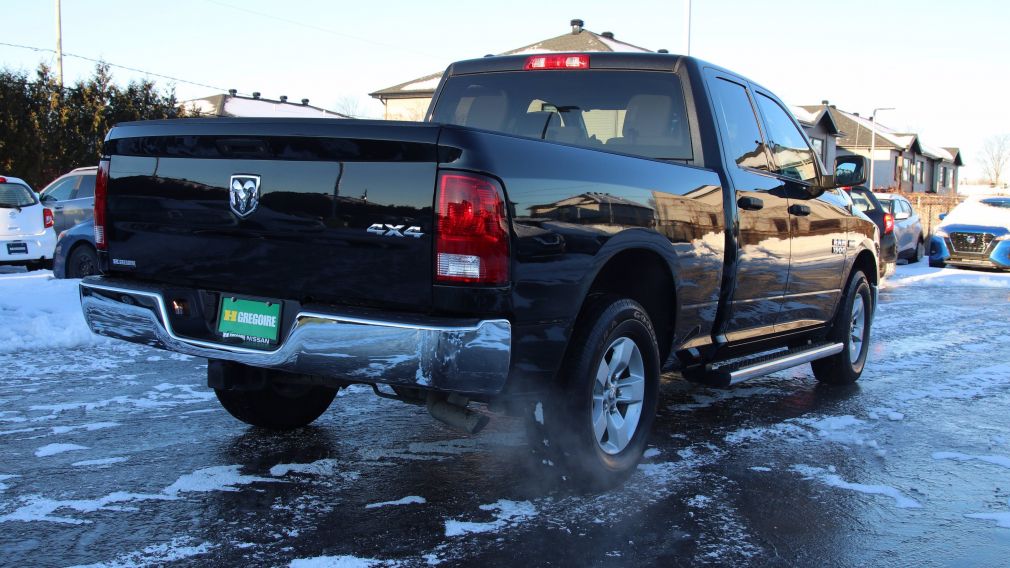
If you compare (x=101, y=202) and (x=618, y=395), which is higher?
(x=101, y=202)

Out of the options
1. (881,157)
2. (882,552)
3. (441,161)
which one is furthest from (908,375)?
(881,157)

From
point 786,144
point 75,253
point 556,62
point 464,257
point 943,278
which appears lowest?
point 943,278

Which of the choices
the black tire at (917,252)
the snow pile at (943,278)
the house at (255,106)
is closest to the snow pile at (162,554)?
the snow pile at (943,278)

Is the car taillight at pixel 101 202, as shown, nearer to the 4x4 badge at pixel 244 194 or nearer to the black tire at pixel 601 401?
the 4x4 badge at pixel 244 194

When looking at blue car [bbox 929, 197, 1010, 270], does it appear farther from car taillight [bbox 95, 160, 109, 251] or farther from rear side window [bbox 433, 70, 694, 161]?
car taillight [bbox 95, 160, 109, 251]

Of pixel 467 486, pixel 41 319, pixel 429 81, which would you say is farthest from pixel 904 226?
Result: pixel 429 81

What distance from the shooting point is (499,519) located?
376 centimetres

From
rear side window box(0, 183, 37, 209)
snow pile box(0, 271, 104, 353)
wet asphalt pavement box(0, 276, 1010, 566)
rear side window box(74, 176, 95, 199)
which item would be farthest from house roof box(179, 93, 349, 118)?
wet asphalt pavement box(0, 276, 1010, 566)

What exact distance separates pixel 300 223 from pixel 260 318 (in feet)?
1.33

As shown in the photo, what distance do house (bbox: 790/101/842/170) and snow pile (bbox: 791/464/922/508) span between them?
47.6m

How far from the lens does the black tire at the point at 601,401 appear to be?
3.86 meters

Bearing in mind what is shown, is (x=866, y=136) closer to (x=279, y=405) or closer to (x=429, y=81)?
(x=429, y=81)

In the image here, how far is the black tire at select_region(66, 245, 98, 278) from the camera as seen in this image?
41.1 feet

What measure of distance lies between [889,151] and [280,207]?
6735cm
